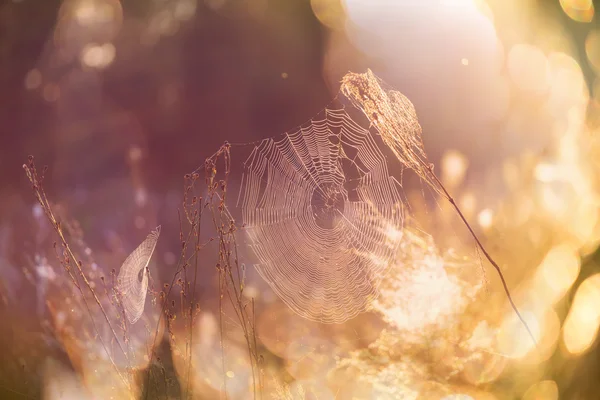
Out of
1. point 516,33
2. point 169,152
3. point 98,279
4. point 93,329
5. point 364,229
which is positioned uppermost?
point 516,33

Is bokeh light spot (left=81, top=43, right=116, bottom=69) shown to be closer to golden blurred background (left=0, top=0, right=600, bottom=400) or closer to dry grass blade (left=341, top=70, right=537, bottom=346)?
golden blurred background (left=0, top=0, right=600, bottom=400)

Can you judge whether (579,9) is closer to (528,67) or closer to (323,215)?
(528,67)

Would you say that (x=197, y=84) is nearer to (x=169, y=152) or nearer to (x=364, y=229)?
(x=169, y=152)

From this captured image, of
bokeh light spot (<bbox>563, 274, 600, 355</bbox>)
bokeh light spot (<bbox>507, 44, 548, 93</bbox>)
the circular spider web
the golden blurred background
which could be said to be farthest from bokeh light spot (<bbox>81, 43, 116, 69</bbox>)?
bokeh light spot (<bbox>563, 274, 600, 355</bbox>)

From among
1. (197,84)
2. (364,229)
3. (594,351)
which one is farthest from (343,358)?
(197,84)

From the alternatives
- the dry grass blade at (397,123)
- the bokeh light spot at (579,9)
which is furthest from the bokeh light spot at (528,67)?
the dry grass blade at (397,123)

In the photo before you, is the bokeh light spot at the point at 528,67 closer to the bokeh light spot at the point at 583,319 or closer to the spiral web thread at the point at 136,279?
the bokeh light spot at the point at 583,319

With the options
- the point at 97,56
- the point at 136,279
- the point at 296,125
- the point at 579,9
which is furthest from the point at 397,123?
the point at 97,56
